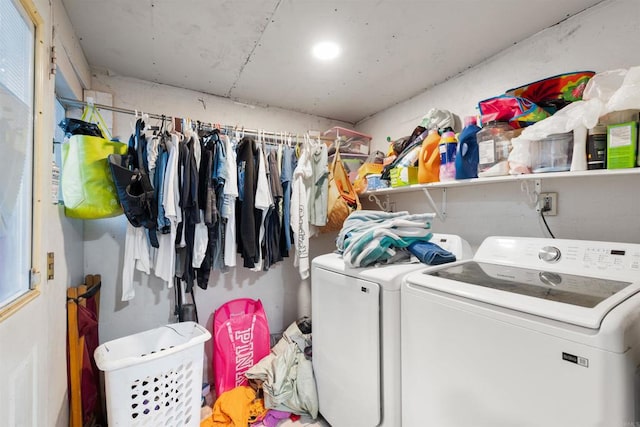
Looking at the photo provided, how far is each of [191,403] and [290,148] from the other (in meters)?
1.75

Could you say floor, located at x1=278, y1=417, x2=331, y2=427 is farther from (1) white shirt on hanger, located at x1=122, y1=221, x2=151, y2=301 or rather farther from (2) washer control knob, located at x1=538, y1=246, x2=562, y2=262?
(2) washer control knob, located at x1=538, y1=246, x2=562, y2=262

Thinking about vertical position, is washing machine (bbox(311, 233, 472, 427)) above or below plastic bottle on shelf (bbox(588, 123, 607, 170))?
below

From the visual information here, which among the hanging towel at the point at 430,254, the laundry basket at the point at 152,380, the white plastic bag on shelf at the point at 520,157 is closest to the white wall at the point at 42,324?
the laundry basket at the point at 152,380

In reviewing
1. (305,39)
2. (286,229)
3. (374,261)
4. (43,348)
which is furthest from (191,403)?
(305,39)

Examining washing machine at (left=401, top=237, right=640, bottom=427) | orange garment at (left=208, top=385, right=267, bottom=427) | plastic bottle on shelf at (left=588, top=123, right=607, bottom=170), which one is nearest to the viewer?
washing machine at (left=401, top=237, right=640, bottom=427)

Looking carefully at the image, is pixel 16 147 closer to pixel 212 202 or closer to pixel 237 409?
pixel 212 202

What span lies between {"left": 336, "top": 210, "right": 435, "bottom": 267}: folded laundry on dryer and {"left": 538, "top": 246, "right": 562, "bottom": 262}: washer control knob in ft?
1.65

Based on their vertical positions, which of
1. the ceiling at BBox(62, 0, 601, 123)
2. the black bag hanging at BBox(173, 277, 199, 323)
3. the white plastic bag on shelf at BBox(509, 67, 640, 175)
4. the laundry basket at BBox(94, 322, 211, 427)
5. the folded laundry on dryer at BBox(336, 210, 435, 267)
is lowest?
the laundry basket at BBox(94, 322, 211, 427)

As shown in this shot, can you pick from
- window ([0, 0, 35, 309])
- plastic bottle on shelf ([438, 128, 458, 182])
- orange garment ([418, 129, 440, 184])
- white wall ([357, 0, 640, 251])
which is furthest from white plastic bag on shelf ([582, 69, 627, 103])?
window ([0, 0, 35, 309])

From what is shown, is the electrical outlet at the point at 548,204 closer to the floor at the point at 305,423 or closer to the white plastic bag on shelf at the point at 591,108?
the white plastic bag on shelf at the point at 591,108

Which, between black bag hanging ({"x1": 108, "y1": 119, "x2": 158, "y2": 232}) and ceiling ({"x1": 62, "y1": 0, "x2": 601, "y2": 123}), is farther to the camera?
black bag hanging ({"x1": 108, "y1": 119, "x2": 158, "y2": 232})

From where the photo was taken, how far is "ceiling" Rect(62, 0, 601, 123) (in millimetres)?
1274

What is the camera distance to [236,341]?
6.41 feet

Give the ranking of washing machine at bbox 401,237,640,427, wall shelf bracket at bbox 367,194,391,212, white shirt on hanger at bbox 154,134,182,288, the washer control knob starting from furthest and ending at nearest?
wall shelf bracket at bbox 367,194,391,212, white shirt on hanger at bbox 154,134,182,288, the washer control knob, washing machine at bbox 401,237,640,427
